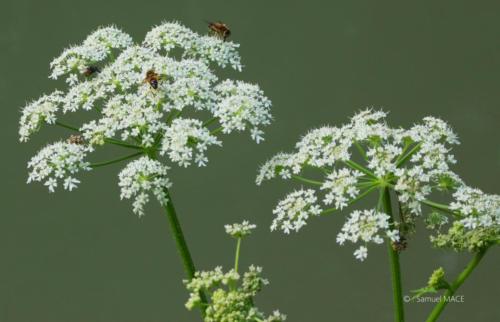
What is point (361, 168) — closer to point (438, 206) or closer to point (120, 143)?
point (438, 206)

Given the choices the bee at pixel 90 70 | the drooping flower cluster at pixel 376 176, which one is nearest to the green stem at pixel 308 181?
the drooping flower cluster at pixel 376 176

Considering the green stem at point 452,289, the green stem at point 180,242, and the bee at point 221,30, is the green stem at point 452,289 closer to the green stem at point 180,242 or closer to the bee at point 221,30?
the green stem at point 180,242

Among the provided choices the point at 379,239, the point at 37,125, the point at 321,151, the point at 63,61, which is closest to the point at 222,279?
the point at 379,239

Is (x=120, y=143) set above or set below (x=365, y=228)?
above

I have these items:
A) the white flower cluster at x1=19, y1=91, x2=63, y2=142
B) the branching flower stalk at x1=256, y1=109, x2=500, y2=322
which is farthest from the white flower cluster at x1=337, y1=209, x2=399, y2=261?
the white flower cluster at x1=19, y1=91, x2=63, y2=142

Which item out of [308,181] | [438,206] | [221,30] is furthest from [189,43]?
[438,206]

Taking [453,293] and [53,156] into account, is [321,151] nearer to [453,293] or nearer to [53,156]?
[453,293]
